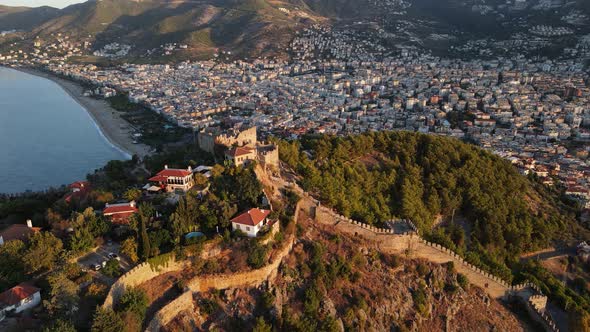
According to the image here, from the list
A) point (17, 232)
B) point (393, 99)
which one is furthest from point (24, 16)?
point (17, 232)

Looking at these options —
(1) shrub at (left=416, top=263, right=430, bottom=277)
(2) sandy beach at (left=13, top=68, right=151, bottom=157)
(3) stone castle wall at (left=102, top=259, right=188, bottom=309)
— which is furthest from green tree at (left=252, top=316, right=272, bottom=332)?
(2) sandy beach at (left=13, top=68, right=151, bottom=157)

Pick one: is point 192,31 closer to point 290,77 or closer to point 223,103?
point 290,77

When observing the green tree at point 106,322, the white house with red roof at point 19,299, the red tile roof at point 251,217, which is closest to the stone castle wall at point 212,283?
the green tree at point 106,322

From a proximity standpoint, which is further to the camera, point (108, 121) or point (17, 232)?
point (108, 121)

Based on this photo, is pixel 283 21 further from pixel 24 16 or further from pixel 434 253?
pixel 434 253

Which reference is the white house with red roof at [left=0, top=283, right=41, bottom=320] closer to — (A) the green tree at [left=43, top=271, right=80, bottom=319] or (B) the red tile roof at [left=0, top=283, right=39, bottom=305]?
(B) the red tile roof at [left=0, top=283, right=39, bottom=305]

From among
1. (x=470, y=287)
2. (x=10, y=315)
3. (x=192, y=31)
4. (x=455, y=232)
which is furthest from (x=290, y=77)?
(x=10, y=315)
